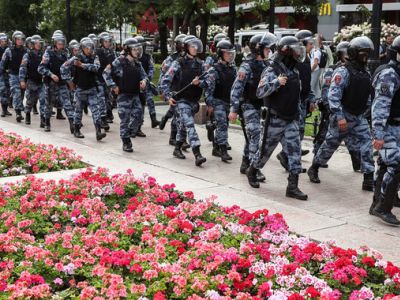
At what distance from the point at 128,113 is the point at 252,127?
10.8ft

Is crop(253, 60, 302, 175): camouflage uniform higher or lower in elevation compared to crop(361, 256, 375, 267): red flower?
higher

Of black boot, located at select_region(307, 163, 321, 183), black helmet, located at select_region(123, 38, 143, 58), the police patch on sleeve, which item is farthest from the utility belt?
black helmet, located at select_region(123, 38, 143, 58)

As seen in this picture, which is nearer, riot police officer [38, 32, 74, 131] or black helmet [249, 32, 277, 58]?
black helmet [249, 32, 277, 58]

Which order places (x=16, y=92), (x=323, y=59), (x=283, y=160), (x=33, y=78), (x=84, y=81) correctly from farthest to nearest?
(x=323, y=59) < (x=16, y=92) < (x=33, y=78) < (x=84, y=81) < (x=283, y=160)

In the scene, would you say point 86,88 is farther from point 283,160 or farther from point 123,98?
point 283,160

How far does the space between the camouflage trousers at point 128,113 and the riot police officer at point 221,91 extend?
162 cm

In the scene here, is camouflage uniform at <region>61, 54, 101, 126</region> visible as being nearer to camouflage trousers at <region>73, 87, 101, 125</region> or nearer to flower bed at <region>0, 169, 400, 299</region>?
camouflage trousers at <region>73, 87, 101, 125</region>

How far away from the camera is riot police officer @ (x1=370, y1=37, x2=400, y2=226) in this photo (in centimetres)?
709

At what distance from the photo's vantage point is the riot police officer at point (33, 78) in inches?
587

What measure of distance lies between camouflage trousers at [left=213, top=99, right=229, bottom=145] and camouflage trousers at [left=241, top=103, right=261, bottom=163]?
109 centimetres

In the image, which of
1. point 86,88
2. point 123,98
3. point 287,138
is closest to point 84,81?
point 86,88

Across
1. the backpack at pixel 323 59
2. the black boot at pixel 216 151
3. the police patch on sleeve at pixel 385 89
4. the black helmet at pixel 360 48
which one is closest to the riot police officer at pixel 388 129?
the police patch on sleeve at pixel 385 89

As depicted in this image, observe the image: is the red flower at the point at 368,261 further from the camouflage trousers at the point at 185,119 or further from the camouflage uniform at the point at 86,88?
the camouflage uniform at the point at 86,88

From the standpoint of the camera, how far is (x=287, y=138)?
27.7ft
